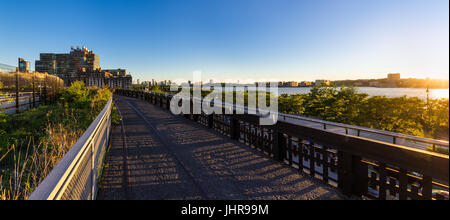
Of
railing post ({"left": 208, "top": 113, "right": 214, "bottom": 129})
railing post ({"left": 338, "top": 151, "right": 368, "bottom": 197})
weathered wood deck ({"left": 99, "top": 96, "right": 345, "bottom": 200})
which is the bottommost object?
weathered wood deck ({"left": 99, "top": 96, "right": 345, "bottom": 200})

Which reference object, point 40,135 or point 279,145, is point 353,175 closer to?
point 279,145

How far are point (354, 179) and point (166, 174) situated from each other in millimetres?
3798

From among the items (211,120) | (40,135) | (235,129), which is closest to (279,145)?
(235,129)

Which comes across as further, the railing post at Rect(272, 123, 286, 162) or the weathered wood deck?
the railing post at Rect(272, 123, 286, 162)

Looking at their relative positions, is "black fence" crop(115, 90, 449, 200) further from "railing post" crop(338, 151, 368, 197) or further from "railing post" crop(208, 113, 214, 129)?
"railing post" crop(208, 113, 214, 129)

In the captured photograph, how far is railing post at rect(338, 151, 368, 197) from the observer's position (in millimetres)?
3611

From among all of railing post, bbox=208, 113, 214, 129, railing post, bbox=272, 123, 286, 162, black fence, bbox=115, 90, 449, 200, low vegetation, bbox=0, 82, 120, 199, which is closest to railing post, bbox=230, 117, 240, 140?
black fence, bbox=115, 90, 449, 200

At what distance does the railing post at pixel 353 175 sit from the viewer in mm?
3611

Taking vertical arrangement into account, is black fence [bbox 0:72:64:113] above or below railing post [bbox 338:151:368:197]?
above

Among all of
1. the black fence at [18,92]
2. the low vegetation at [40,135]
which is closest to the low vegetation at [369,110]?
the low vegetation at [40,135]

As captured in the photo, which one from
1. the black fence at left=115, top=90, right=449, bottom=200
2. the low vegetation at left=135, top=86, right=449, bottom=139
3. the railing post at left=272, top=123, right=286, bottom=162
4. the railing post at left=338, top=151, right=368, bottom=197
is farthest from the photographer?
the low vegetation at left=135, top=86, right=449, bottom=139

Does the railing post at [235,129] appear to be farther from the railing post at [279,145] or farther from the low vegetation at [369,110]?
the low vegetation at [369,110]
